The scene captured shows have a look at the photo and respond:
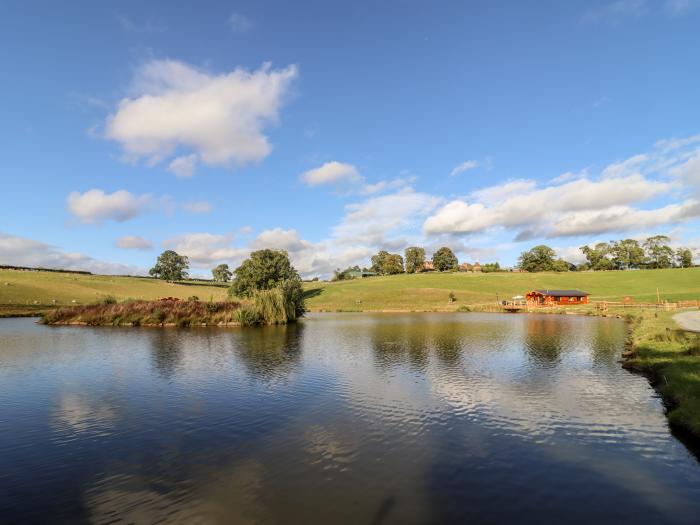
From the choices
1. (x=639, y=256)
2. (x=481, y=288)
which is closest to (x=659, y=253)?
(x=639, y=256)

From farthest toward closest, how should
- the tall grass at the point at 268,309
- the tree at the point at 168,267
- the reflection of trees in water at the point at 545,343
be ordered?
the tree at the point at 168,267 → the tall grass at the point at 268,309 → the reflection of trees in water at the point at 545,343

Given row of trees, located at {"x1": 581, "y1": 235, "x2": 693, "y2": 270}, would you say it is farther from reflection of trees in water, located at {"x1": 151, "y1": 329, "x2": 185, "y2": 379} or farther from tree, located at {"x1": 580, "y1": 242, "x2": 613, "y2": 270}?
reflection of trees in water, located at {"x1": 151, "y1": 329, "x2": 185, "y2": 379}

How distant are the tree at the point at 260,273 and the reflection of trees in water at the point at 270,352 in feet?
148

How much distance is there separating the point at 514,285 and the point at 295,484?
138874mm

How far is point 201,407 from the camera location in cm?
1933

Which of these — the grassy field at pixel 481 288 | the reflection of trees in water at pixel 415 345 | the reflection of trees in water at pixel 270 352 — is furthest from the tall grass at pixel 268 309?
the grassy field at pixel 481 288

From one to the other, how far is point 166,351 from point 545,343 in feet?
119

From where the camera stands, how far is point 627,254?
19012cm

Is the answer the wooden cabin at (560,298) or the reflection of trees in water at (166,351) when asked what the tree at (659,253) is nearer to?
A: the wooden cabin at (560,298)

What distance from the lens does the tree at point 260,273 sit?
94875mm

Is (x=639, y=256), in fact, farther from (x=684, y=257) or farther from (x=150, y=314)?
(x=150, y=314)

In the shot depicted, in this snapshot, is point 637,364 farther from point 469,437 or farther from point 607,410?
point 469,437

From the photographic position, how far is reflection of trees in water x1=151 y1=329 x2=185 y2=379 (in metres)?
28.2

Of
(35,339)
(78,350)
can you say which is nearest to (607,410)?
(78,350)
